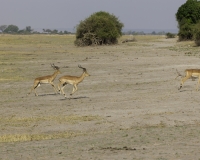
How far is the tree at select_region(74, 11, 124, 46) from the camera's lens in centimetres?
6238

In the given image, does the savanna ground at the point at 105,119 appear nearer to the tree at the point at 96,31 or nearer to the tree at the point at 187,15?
the tree at the point at 96,31

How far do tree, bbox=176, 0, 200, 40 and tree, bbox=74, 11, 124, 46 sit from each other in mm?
7358

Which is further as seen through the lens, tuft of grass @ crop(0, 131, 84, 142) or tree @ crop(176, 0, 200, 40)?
tree @ crop(176, 0, 200, 40)

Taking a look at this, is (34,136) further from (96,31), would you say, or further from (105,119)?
(96,31)

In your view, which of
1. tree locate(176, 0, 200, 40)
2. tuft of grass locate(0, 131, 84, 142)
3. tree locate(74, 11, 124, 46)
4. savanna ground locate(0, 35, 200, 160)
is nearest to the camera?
savanna ground locate(0, 35, 200, 160)

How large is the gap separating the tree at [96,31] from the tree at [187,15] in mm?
7358

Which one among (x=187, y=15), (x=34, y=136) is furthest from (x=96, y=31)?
(x=34, y=136)

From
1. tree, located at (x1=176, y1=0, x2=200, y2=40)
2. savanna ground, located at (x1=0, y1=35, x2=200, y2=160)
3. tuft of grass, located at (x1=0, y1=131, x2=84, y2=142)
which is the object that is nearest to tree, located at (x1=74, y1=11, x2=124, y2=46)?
tree, located at (x1=176, y1=0, x2=200, y2=40)

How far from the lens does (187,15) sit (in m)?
66.9

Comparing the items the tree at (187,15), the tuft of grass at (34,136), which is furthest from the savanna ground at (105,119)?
the tree at (187,15)

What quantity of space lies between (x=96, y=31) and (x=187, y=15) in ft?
37.4

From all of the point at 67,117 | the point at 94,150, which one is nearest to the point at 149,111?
the point at 67,117

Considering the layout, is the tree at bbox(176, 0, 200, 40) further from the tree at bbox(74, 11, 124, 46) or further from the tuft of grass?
the tuft of grass

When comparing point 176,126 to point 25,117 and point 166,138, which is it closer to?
point 166,138
